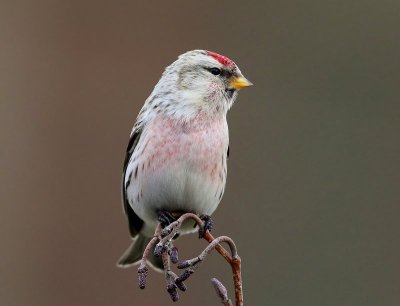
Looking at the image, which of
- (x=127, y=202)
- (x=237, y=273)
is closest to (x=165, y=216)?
(x=127, y=202)

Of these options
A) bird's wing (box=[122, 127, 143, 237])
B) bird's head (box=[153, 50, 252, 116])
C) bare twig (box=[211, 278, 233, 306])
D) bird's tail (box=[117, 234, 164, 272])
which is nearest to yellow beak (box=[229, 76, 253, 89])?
bird's head (box=[153, 50, 252, 116])

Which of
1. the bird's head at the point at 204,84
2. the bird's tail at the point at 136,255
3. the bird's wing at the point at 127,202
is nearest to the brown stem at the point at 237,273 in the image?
the bird's head at the point at 204,84

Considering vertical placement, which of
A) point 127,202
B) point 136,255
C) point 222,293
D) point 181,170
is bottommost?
point 136,255

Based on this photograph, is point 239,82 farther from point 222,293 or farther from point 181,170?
point 222,293

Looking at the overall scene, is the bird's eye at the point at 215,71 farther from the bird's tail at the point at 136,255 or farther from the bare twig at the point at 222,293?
the bare twig at the point at 222,293

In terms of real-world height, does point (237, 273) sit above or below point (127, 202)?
above

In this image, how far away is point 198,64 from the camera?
80.9 inches

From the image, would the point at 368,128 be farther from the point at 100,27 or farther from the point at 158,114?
the point at 158,114

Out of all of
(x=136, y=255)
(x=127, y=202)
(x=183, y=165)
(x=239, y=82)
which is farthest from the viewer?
(x=136, y=255)

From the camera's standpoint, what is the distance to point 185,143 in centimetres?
187

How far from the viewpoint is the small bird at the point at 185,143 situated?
1884 millimetres

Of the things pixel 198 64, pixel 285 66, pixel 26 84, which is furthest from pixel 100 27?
pixel 198 64

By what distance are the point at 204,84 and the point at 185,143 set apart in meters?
0.20

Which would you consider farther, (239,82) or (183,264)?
(239,82)
